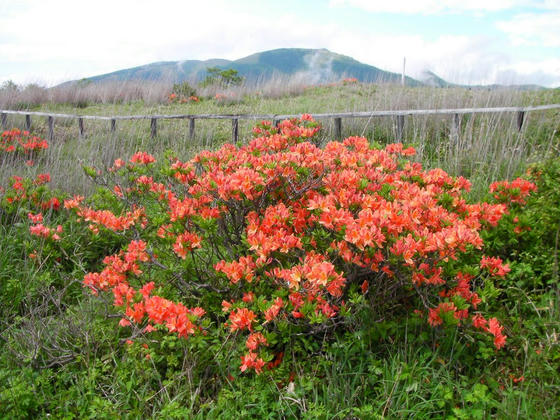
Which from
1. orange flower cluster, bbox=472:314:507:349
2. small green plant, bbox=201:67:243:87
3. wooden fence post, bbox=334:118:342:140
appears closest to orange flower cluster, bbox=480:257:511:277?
orange flower cluster, bbox=472:314:507:349

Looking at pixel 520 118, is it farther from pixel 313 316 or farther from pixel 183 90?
pixel 183 90

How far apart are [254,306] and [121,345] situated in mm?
876

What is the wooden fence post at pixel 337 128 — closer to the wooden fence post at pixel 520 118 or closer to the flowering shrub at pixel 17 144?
the wooden fence post at pixel 520 118

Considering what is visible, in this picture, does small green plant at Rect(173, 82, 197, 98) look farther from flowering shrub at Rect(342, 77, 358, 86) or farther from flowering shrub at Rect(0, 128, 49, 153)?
flowering shrub at Rect(0, 128, 49, 153)

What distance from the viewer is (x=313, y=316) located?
2.02 metres

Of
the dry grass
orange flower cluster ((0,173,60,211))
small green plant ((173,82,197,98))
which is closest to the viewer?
orange flower cluster ((0,173,60,211))

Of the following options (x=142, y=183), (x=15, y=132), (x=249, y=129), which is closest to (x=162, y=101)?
(x=249, y=129)

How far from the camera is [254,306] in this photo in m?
2.15

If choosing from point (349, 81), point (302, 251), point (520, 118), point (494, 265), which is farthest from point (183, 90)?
point (494, 265)

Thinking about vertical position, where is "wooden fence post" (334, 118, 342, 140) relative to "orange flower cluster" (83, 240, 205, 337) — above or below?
above

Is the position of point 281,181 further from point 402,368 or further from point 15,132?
point 15,132

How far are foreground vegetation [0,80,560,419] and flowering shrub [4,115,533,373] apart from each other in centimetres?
1

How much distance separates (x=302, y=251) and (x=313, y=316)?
15.4 inches

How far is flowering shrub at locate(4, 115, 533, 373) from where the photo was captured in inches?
77.1
